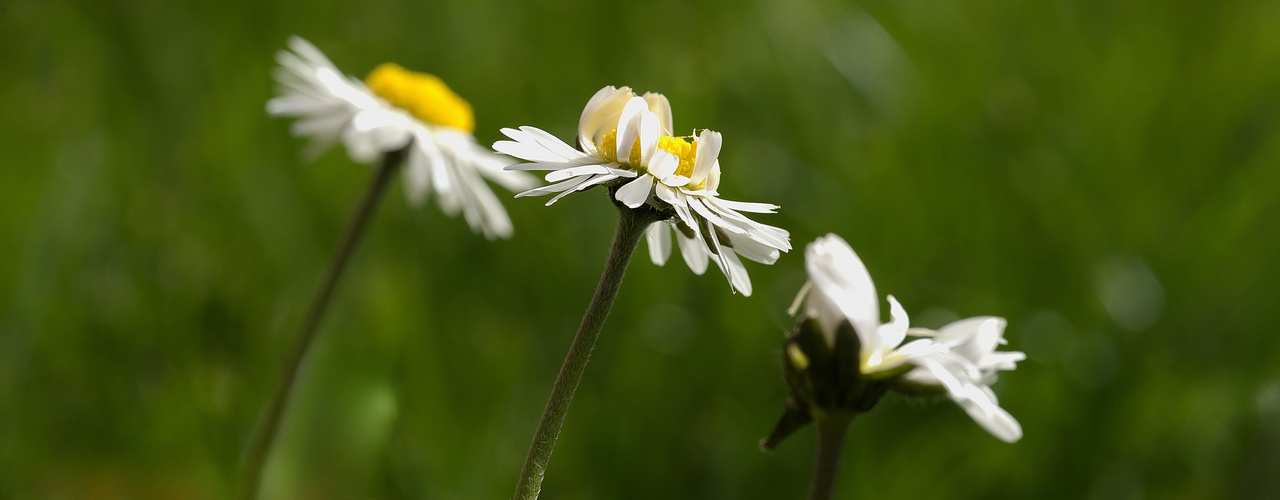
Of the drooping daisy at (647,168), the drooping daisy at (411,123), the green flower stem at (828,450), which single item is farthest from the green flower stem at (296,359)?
the green flower stem at (828,450)

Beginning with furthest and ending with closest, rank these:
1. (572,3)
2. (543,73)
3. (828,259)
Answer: (572,3), (543,73), (828,259)

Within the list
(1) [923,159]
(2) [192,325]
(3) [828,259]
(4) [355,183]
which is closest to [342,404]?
(2) [192,325]

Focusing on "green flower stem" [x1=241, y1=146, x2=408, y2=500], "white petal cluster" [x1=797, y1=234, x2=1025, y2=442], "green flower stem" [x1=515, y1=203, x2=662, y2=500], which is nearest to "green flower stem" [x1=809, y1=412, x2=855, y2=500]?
"white petal cluster" [x1=797, y1=234, x2=1025, y2=442]

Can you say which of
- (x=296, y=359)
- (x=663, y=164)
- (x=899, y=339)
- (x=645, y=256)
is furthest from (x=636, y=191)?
(x=645, y=256)

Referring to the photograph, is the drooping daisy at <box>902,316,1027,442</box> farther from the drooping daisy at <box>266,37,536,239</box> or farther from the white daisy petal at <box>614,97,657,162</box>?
the drooping daisy at <box>266,37,536,239</box>

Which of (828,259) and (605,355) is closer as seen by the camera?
(828,259)

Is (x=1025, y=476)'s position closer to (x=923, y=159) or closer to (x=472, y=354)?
(x=472, y=354)
